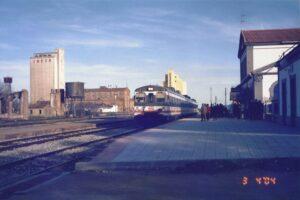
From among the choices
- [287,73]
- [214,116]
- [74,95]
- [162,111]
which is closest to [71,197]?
[287,73]

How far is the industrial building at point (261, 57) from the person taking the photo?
139ft

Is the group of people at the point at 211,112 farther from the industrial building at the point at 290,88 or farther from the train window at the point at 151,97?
the industrial building at the point at 290,88

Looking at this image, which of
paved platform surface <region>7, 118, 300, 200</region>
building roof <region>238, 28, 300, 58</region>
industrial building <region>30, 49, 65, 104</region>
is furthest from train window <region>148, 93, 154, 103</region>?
industrial building <region>30, 49, 65, 104</region>

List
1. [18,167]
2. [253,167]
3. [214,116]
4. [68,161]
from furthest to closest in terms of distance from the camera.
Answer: [214,116], [68,161], [18,167], [253,167]

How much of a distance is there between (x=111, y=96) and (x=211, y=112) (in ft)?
282

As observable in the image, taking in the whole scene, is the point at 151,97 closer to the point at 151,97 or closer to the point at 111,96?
the point at 151,97

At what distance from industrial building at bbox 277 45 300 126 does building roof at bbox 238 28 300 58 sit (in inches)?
724

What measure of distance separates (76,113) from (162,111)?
36731 mm

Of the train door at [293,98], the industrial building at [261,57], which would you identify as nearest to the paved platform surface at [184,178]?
the train door at [293,98]

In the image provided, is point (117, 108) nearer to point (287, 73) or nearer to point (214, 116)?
point (214, 116)

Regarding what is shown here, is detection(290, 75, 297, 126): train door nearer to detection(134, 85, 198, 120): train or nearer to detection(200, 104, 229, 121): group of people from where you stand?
detection(134, 85, 198, 120): train

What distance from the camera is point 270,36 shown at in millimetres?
48688

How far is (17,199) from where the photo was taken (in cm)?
733
